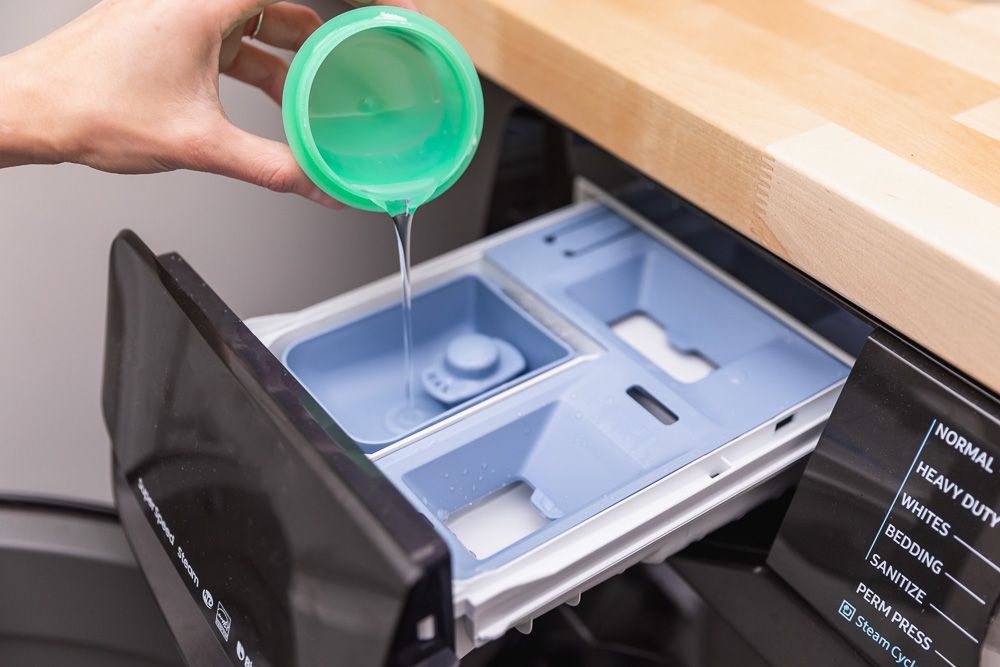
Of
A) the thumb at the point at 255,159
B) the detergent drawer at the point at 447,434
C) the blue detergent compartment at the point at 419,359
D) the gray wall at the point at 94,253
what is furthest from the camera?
the gray wall at the point at 94,253

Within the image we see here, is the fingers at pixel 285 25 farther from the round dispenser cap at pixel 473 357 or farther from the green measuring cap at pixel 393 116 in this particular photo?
the round dispenser cap at pixel 473 357

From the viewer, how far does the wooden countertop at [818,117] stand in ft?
1.48

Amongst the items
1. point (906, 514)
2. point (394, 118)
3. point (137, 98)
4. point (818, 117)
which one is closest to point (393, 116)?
point (394, 118)

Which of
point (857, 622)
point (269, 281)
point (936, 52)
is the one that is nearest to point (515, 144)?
point (269, 281)

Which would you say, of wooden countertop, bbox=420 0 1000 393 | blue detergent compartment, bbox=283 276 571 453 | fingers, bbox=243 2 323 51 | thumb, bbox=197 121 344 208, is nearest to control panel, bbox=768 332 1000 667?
wooden countertop, bbox=420 0 1000 393

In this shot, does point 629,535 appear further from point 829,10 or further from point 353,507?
point 829,10

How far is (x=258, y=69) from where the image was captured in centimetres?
72

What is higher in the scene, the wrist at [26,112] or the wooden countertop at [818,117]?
the wooden countertop at [818,117]

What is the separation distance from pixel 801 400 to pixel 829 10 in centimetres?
28

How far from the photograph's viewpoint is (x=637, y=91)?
57 centimetres

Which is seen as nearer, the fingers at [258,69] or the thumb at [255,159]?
the thumb at [255,159]

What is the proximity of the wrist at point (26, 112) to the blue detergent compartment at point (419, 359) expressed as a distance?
20 cm

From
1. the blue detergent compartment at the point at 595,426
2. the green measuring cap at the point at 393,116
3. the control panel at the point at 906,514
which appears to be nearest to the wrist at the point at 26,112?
the green measuring cap at the point at 393,116

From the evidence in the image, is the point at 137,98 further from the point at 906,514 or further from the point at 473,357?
the point at 906,514
